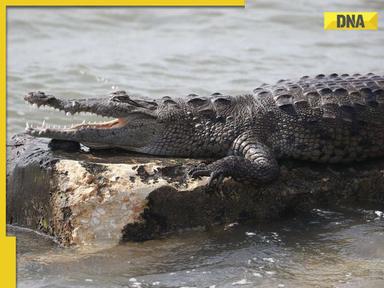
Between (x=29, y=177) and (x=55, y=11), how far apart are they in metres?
9.97

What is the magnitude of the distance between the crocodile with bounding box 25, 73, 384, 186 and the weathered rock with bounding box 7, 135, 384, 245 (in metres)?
0.15

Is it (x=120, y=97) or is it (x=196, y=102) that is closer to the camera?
(x=120, y=97)

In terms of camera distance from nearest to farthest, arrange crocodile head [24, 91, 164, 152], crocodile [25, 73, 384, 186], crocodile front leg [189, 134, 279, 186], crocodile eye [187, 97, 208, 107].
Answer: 1. crocodile front leg [189, 134, 279, 186]
2. crocodile head [24, 91, 164, 152]
3. crocodile [25, 73, 384, 186]
4. crocodile eye [187, 97, 208, 107]

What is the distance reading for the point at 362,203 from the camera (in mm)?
5832

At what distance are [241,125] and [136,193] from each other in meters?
1.25

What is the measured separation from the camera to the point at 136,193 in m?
5.11

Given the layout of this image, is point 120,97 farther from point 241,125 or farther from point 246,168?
point 246,168

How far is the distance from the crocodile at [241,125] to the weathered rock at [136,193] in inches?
5.7

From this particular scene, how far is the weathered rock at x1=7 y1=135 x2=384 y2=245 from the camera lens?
201 inches

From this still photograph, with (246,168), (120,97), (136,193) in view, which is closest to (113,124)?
(120,97)

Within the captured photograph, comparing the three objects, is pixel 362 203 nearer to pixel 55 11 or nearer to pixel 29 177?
pixel 29 177

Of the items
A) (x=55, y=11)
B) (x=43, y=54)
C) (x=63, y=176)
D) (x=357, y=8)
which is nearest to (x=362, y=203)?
(x=63, y=176)

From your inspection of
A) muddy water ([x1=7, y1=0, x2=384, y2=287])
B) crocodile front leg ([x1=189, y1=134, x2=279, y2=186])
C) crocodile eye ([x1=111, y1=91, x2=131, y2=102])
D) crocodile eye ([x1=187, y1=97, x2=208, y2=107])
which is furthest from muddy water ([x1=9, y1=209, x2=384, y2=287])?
crocodile eye ([x1=111, y1=91, x2=131, y2=102])

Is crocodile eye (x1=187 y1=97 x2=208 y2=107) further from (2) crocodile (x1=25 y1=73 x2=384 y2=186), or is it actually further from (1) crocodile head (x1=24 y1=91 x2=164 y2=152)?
(1) crocodile head (x1=24 y1=91 x2=164 y2=152)
